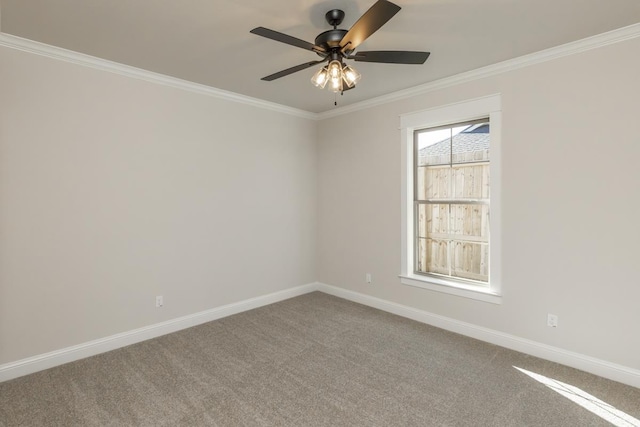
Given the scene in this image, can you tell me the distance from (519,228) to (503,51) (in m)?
1.60

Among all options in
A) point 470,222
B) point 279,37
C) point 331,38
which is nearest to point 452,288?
point 470,222

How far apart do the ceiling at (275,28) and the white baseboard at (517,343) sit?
2617 mm

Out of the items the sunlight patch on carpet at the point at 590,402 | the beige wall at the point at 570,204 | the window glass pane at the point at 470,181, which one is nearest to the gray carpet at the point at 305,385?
the sunlight patch on carpet at the point at 590,402

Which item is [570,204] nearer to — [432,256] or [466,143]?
[466,143]

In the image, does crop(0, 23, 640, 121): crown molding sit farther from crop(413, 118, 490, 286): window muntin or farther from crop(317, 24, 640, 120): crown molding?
crop(413, 118, 490, 286): window muntin

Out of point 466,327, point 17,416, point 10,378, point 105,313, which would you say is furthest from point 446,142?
point 10,378

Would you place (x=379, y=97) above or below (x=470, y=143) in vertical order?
above

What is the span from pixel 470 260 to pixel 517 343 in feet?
2.95

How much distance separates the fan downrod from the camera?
7.15 ft

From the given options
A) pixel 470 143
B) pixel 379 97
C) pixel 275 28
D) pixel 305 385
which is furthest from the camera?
pixel 379 97

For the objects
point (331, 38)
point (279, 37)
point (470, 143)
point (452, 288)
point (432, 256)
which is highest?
point (331, 38)

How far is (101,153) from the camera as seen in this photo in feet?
10.1

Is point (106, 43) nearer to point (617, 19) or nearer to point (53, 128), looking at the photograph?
point (53, 128)

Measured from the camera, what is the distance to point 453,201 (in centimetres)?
367
